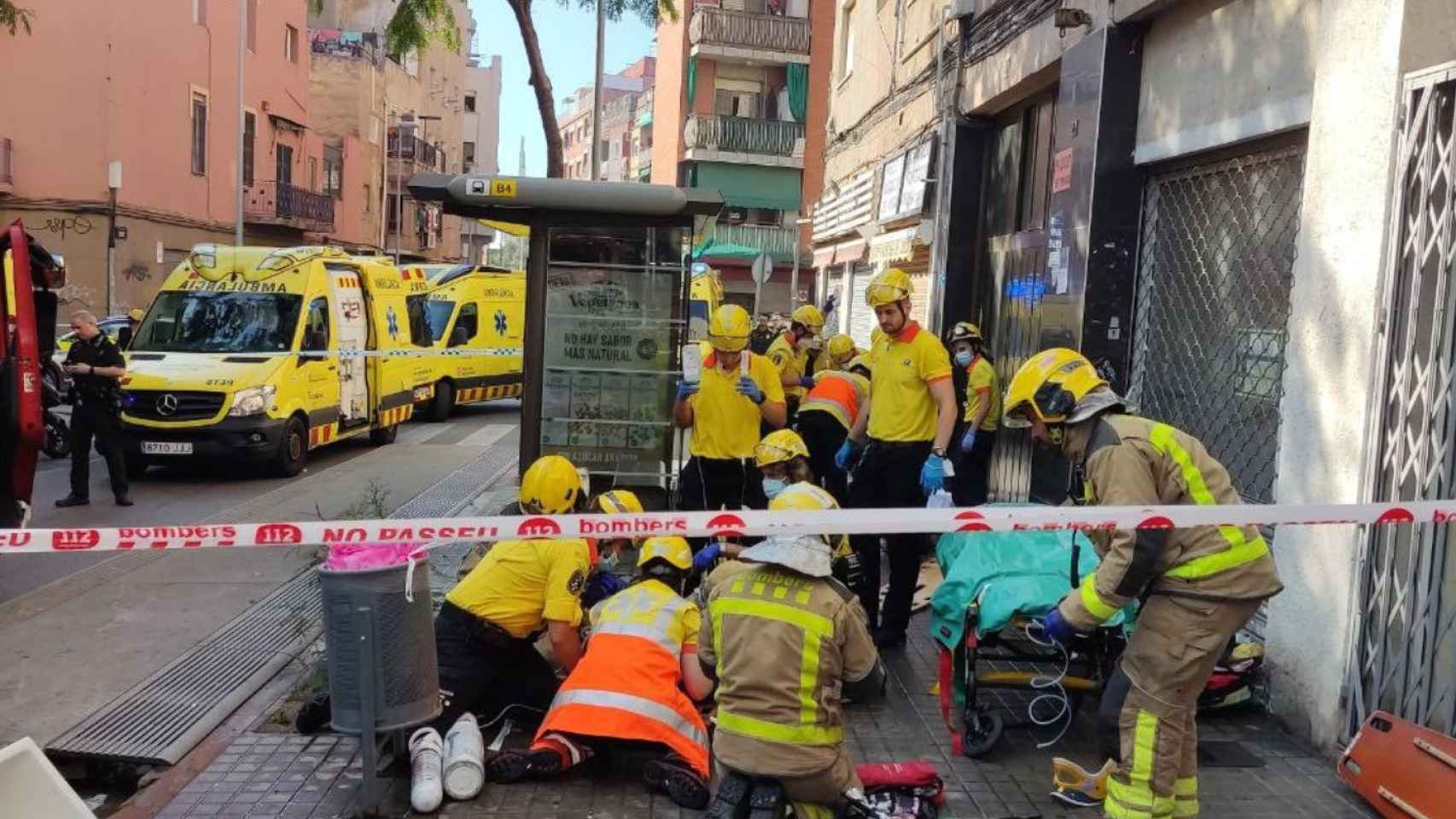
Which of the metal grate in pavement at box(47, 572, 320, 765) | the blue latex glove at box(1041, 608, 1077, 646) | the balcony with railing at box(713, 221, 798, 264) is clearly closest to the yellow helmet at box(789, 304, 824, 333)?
the metal grate in pavement at box(47, 572, 320, 765)

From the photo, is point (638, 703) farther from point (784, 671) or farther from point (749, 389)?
point (749, 389)

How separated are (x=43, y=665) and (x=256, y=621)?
1.15 metres

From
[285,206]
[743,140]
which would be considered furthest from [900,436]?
[743,140]

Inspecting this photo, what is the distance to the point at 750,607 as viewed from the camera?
149 inches

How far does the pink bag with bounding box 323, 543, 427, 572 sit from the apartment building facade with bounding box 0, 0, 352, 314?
934 inches

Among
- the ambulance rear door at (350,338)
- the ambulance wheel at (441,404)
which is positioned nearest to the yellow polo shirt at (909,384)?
the ambulance rear door at (350,338)

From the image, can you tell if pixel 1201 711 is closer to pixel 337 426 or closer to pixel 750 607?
pixel 750 607

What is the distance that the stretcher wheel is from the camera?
16.3 feet

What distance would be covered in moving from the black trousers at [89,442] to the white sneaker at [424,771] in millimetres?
6997

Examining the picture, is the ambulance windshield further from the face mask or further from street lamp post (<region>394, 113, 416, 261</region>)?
street lamp post (<region>394, 113, 416, 261</region>)

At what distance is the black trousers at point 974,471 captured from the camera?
804 centimetres

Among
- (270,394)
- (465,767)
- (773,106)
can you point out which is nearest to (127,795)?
(465,767)

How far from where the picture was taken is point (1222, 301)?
702 cm

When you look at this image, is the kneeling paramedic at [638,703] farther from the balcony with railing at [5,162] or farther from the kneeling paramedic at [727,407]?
the balcony with railing at [5,162]
